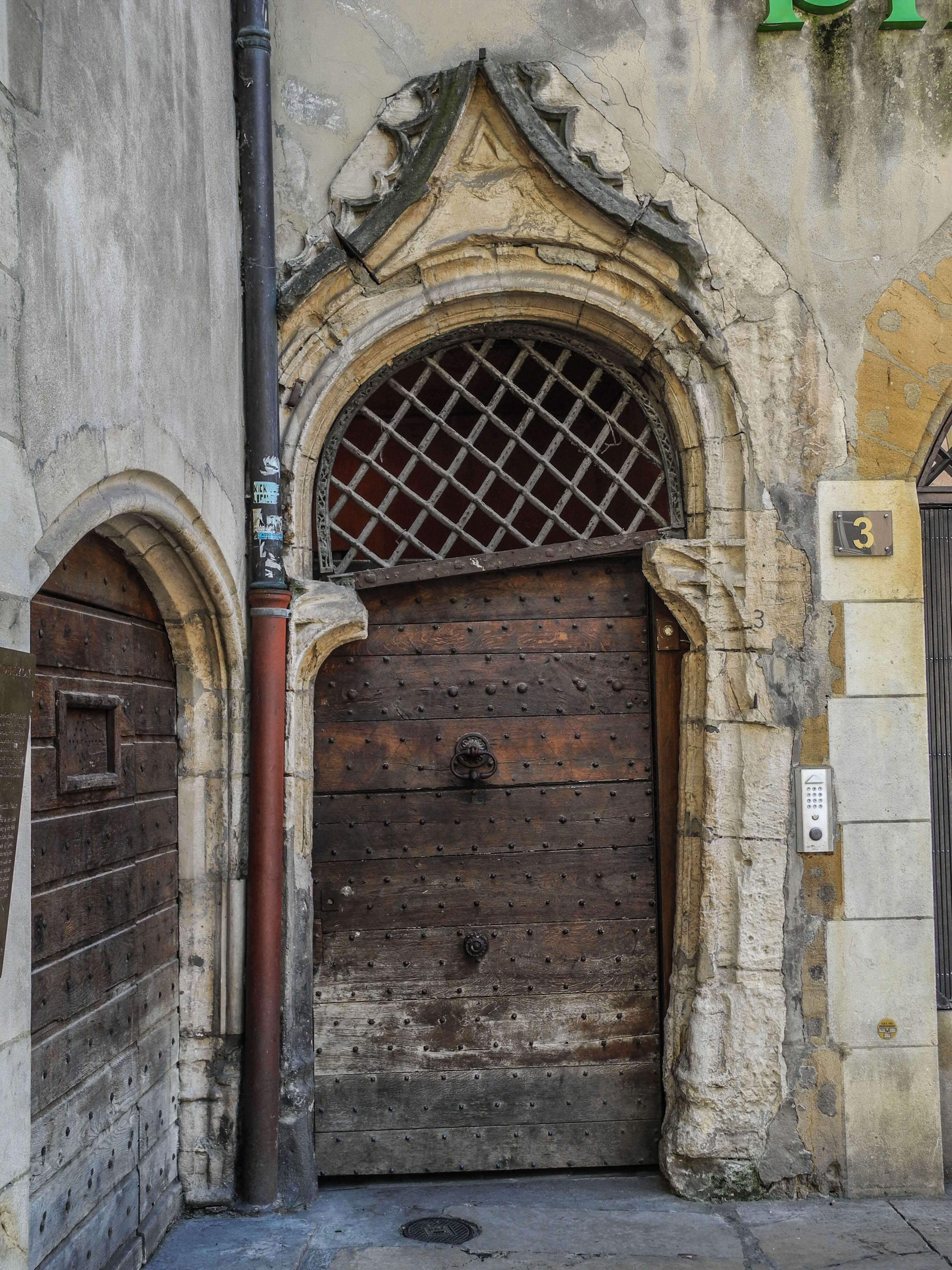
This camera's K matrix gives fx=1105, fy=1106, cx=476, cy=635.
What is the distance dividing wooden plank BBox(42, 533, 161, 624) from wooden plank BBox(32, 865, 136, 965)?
71 cm

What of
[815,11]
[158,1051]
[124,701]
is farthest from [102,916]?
[815,11]

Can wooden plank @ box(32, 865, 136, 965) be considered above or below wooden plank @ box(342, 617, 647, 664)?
below

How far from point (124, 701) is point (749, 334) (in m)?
2.46

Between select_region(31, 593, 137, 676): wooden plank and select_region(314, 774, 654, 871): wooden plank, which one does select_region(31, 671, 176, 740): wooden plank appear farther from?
select_region(314, 774, 654, 871): wooden plank

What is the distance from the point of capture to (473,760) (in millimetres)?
4004

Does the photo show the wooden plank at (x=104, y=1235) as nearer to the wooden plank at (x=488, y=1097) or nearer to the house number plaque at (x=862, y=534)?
the wooden plank at (x=488, y=1097)

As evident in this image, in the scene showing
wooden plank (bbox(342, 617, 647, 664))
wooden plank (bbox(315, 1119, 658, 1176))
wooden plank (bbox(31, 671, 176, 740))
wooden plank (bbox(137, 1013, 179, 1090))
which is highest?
wooden plank (bbox(342, 617, 647, 664))

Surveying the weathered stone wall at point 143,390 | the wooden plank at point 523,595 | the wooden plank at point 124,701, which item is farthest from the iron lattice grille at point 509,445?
the wooden plank at point 124,701

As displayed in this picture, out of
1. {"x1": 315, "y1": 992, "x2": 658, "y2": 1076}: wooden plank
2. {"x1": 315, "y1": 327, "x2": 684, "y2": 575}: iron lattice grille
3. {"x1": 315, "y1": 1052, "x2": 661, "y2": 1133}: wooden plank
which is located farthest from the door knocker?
{"x1": 315, "y1": 327, "x2": 684, "y2": 575}: iron lattice grille

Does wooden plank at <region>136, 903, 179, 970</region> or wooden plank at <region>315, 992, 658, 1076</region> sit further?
wooden plank at <region>315, 992, 658, 1076</region>

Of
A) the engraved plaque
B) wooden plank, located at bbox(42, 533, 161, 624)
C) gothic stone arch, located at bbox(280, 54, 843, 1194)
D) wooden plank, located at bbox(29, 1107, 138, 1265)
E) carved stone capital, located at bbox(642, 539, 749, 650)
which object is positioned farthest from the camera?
carved stone capital, located at bbox(642, 539, 749, 650)

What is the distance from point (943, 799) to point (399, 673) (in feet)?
6.66

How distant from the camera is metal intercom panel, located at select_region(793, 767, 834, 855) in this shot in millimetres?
3764

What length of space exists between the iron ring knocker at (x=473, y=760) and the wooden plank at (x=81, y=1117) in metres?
1.44
